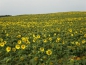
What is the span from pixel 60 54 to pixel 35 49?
79cm

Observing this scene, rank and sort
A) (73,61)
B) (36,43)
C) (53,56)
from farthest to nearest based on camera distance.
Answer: (36,43), (53,56), (73,61)

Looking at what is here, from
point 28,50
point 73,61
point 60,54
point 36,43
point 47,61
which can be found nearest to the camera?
point 73,61

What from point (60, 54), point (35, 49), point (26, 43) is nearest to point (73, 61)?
point (60, 54)

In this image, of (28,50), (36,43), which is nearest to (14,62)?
(28,50)

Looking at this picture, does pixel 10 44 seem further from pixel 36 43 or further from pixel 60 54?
pixel 60 54

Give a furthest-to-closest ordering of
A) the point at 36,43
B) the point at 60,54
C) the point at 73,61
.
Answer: the point at 36,43, the point at 60,54, the point at 73,61

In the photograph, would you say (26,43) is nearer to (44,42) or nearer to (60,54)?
(44,42)

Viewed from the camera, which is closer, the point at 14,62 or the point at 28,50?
the point at 14,62

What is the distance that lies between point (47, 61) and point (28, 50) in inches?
53.5

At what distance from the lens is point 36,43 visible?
700 centimetres

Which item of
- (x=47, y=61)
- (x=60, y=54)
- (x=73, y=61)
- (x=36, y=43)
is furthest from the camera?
(x=36, y=43)

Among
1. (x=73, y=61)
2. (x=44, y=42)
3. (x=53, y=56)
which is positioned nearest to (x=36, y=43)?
(x=44, y=42)

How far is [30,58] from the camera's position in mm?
5949

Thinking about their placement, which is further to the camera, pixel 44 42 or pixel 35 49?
pixel 44 42
